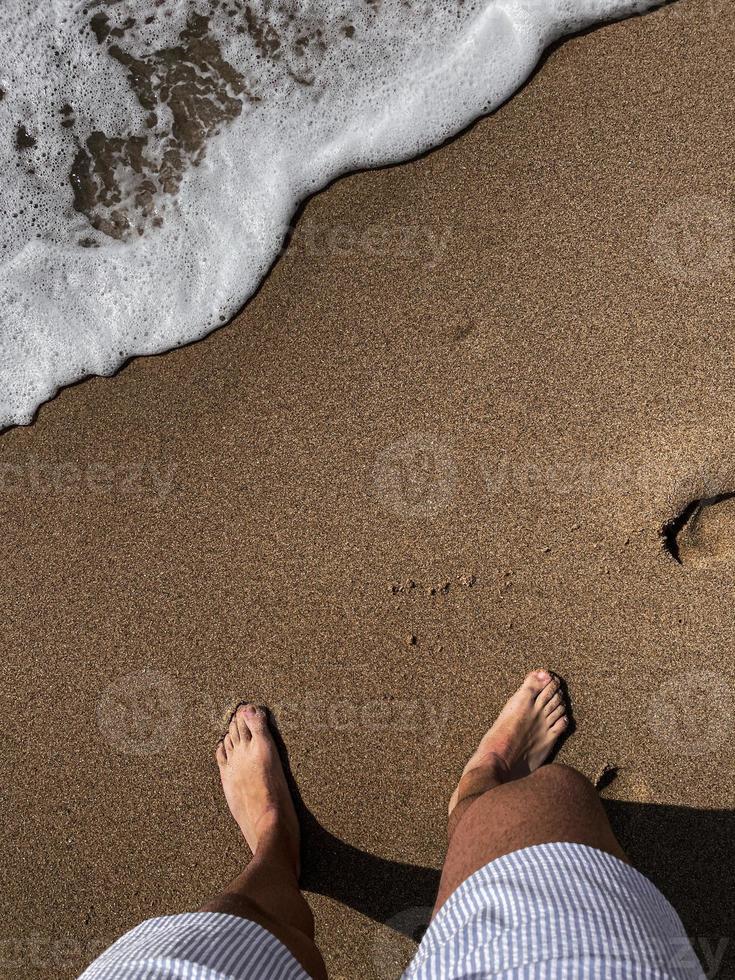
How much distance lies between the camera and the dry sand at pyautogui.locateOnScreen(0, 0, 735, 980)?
165 centimetres

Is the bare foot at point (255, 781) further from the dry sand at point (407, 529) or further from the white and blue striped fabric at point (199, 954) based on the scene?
the white and blue striped fabric at point (199, 954)

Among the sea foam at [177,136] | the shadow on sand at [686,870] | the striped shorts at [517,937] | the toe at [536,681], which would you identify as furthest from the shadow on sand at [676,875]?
the sea foam at [177,136]

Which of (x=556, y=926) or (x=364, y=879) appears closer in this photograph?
(x=556, y=926)

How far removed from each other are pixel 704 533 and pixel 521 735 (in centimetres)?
66

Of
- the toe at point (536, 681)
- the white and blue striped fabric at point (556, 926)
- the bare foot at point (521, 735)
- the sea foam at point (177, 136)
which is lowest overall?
the bare foot at point (521, 735)

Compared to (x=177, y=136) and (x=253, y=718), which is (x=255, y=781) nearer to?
(x=253, y=718)

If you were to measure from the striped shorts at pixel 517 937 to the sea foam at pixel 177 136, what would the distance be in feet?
4.26

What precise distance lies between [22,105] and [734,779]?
256cm

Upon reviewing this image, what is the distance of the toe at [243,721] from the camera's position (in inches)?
67.9

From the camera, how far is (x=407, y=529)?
5.58 feet

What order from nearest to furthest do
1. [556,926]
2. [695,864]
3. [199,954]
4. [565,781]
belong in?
[556,926] < [199,954] < [565,781] < [695,864]

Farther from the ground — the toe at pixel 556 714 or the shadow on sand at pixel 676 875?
the toe at pixel 556 714

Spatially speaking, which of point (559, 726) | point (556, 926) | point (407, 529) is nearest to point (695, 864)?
point (559, 726)

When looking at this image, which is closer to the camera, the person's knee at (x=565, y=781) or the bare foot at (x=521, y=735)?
the person's knee at (x=565, y=781)
